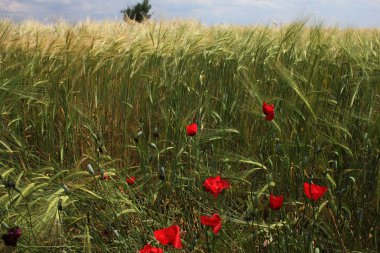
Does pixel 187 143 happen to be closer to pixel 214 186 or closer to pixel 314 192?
pixel 214 186

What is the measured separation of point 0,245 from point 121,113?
94cm

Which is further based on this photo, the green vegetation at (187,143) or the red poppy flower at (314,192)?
the green vegetation at (187,143)

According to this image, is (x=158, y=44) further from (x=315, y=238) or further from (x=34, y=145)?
(x=315, y=238)

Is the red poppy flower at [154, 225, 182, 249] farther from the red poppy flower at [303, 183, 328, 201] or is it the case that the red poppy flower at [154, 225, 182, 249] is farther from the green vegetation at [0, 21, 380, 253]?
the red poppy flower at [303, 183, 328, 201]

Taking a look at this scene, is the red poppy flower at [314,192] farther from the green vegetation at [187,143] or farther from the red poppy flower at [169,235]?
the red poppy flower at [169,235]

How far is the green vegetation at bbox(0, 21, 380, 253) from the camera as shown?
167 cm

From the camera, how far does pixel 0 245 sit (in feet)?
5.65

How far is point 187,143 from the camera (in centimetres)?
194

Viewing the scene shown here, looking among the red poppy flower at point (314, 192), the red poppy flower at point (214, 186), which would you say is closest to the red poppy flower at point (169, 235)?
the red poppy flower at point (214, 186)

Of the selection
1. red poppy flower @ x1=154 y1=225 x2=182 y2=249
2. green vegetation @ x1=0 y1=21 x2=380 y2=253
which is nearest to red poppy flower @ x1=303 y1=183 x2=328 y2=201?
green vegetation @ x1=0 y1=21 x2=380 y2=253

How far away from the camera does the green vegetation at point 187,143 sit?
5.49ft

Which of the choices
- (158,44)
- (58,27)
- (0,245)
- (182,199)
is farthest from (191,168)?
(58,27)

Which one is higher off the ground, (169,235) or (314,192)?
(314,192)

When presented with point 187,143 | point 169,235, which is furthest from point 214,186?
point 187,143
